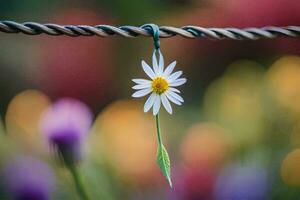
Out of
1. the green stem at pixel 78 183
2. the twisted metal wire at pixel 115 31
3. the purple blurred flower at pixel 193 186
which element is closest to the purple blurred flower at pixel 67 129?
the green stem at pixel 78 183

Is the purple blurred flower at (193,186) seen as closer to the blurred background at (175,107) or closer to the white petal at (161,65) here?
the blurred background at (175,107)

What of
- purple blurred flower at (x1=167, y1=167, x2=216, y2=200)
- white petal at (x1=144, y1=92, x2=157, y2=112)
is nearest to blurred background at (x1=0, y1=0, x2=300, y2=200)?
purple blurred flower at (x1=167, y1=167, x2=216, y2=200)

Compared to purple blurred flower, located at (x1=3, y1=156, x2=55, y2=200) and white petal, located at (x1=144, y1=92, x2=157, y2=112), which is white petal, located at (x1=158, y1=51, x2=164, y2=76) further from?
purple blurred flower, located at (x1=3, y1=156, x2=55, y2=200)

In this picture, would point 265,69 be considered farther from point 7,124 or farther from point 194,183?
point 7,124

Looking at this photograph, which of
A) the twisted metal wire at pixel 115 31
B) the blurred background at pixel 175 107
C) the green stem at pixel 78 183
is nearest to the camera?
the twisted metal wire at pixel 115 31

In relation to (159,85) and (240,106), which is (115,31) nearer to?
(159,85)
